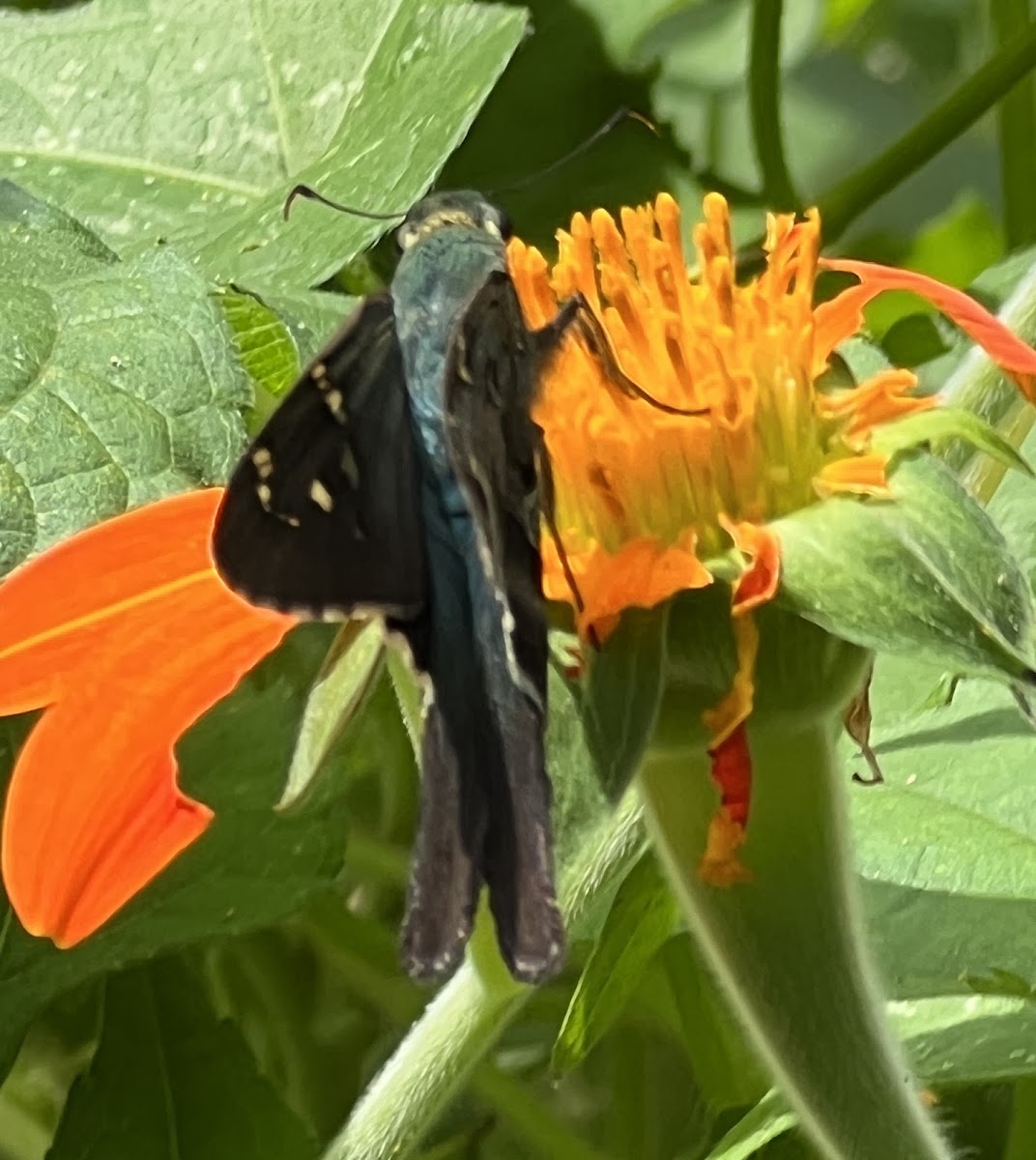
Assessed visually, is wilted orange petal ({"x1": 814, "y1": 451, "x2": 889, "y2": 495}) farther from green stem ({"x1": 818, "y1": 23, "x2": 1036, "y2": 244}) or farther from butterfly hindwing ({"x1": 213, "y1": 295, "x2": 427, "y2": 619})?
green stem ({"x1": 818, "y1": 23, "x2": 1036, "y2": 244})

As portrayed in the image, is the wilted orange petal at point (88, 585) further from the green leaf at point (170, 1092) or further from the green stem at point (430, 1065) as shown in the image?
the green leaf at point (170, 1092)

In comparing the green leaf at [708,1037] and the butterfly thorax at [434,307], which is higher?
the butterfly thorax at [434,307]

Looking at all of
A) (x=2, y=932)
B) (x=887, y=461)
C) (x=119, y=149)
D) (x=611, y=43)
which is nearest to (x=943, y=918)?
(x=887, y=461)

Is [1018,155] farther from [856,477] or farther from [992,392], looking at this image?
[856,477]

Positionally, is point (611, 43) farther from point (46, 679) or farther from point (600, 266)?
point (46, 679)

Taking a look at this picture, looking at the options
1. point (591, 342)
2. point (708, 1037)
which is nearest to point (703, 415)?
point (591, 342)

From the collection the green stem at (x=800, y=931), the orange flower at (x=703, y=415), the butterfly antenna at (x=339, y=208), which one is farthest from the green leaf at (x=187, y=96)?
the green stem at (x=800, y=931)

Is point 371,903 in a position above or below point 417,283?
below

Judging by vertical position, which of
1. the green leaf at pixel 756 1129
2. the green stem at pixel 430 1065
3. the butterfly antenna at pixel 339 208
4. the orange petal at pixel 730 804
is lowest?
the green leaf at pixel 756 1129
